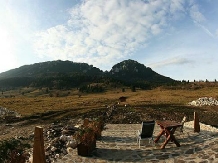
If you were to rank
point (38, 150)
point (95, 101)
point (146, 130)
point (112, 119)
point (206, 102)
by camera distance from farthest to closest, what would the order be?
point (95, 101), point (206, 102), point (112, 119), point (146, 130), point (38, 150)

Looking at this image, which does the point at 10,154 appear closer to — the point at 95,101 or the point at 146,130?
the point at 146,130

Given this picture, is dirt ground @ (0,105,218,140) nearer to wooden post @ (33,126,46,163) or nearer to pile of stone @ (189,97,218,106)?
pile of stone @ (189,97,218,106)

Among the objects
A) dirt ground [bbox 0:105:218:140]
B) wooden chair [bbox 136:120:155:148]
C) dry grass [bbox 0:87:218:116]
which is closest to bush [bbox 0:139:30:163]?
wooden chair [bbox 136:120:155:148]

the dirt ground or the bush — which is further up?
the bush

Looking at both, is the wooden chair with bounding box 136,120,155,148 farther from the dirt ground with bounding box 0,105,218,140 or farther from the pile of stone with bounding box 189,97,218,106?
the pile of stone with bounding box 189,97,218,106

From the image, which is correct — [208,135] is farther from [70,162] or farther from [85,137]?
[70,162]

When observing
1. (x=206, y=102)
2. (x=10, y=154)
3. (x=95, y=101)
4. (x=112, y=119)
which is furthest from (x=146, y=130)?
(x=95, y=101)

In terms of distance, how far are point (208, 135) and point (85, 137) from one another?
7.07 m

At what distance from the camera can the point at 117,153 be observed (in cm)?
1220

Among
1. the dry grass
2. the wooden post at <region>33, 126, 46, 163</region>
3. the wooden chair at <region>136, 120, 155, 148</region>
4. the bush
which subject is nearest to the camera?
the bush

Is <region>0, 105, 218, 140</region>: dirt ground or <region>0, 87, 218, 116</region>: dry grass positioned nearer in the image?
<region>0, 105, 218, 140</region>: dirt ground

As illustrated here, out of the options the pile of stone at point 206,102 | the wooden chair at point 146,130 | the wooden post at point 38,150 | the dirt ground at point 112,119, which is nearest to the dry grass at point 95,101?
the pile of stone at point 206,102

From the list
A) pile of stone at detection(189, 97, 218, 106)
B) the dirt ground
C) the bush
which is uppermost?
pile of stone at detection(189, 97, 218, 106)

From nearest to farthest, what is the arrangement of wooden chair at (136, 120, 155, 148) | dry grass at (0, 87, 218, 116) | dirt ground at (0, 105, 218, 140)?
1. wooden chair at (136, 120, 155, 148)
2. dirt ground at (0, 105, 218, 140)
3. dry grass at (0, 87, 218, 116)
